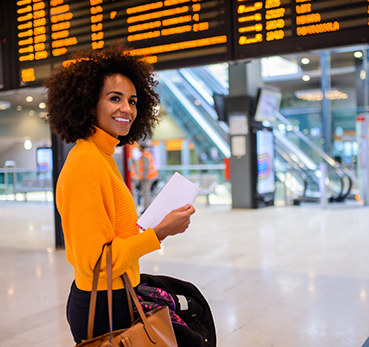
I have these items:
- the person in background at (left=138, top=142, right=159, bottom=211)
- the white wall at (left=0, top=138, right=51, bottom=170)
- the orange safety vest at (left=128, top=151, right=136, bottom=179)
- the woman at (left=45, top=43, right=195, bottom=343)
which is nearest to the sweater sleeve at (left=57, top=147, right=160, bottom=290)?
the woman at (left=45, top=43, right=195, bottom=343)

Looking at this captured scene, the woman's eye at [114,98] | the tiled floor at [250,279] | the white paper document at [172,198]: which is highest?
the woman's eye at [114,98]

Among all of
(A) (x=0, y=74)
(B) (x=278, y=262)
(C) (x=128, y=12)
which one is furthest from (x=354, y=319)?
(A) (x=0, y=74)

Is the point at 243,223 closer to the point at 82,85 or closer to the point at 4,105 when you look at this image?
the point at 82,85

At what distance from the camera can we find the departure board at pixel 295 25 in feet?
10.9

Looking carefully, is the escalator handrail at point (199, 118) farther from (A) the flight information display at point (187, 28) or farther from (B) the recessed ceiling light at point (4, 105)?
(A) the flight information display at point (187, 28)

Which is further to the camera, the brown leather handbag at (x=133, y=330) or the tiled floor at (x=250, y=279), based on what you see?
the tiled floor at (x=250, y=279)

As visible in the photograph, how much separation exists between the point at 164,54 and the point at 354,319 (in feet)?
8.98

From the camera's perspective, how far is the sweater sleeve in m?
1.38

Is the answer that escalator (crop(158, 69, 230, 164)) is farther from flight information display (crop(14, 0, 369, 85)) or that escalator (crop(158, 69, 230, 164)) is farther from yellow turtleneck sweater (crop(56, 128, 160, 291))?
yellow turtleneck sweater (crop(56, 128, 160, 291))

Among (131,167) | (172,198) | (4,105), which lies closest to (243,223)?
(131,167)

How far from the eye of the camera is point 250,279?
4.45 meters

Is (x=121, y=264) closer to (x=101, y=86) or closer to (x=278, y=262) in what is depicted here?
(x=101, y=86)

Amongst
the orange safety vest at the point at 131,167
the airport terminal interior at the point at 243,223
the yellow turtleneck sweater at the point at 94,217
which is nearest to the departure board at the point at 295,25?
the airport terminal interior at the point at 243,223

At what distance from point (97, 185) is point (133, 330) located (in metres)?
0.48
